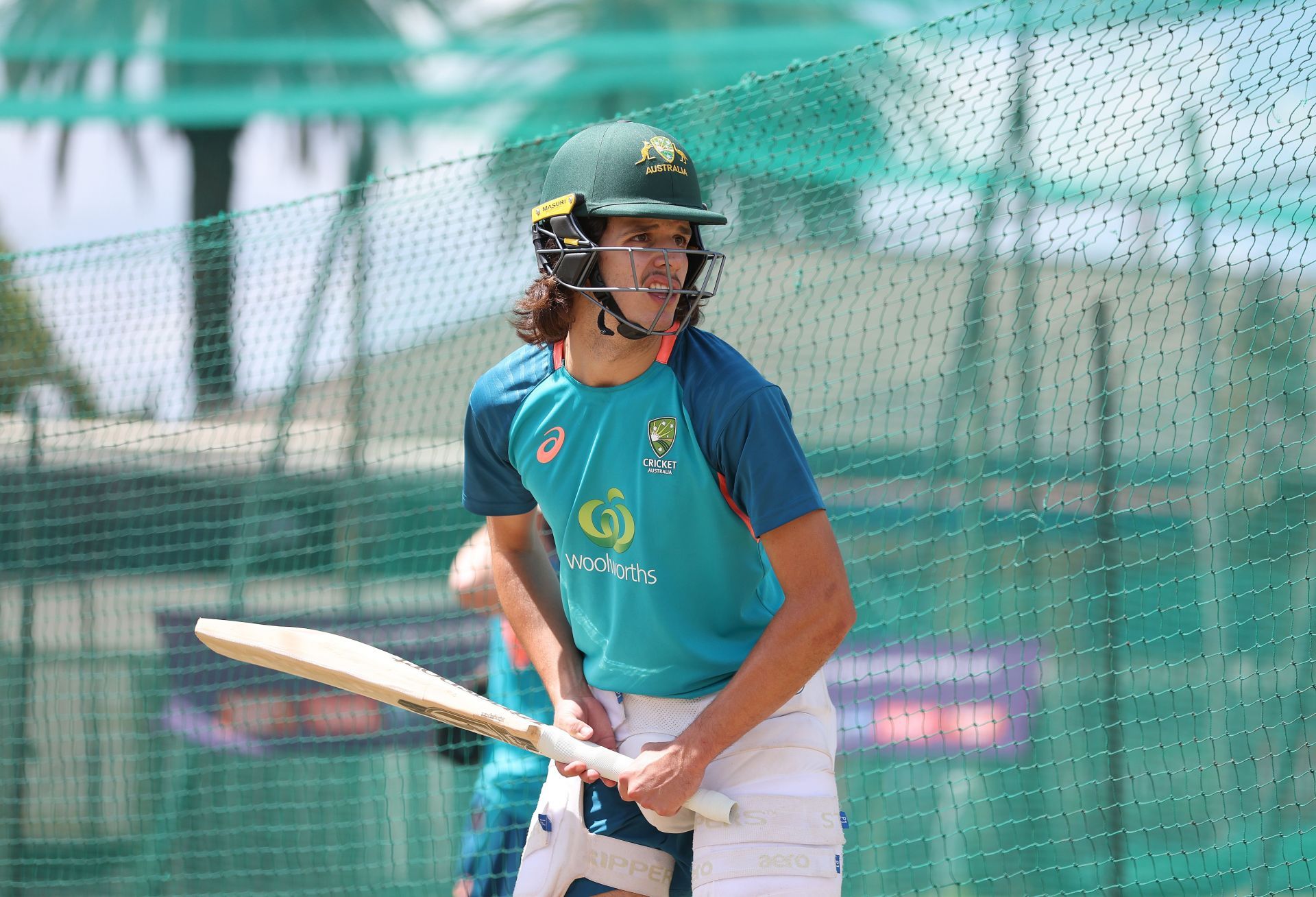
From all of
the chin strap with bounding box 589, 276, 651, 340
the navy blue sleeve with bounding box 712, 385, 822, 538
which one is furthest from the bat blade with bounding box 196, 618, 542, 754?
the chin strap with bounding box 589, 276, 651, 340

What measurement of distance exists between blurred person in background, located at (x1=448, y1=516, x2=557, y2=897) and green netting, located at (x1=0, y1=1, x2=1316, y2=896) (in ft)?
3.42

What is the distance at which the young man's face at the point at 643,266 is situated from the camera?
2.29 m

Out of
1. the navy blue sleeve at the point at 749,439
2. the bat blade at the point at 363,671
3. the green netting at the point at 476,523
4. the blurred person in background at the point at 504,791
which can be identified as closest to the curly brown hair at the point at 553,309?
the navy blue sleeve at the point at 749,439

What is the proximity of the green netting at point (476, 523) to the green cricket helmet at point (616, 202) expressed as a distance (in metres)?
1.87

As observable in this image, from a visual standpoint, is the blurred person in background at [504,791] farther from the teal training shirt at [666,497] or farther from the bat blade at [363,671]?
the teal training shirt at [666,497]

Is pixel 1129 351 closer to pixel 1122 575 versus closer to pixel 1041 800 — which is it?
pixel 1122 575

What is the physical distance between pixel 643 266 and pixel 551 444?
40 centimetres

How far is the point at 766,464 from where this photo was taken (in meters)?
2.09

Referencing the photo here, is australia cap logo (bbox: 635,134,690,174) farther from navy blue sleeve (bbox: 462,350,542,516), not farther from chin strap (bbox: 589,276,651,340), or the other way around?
navy blue sleeve (bbox: 462,350,542,516)

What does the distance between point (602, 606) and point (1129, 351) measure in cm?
327

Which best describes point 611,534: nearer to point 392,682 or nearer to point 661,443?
point 661,443

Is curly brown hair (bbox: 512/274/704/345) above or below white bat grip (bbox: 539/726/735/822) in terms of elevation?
above

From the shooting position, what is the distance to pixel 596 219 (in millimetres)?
2340

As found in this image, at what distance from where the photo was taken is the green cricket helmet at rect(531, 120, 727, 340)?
2264 millimetres
